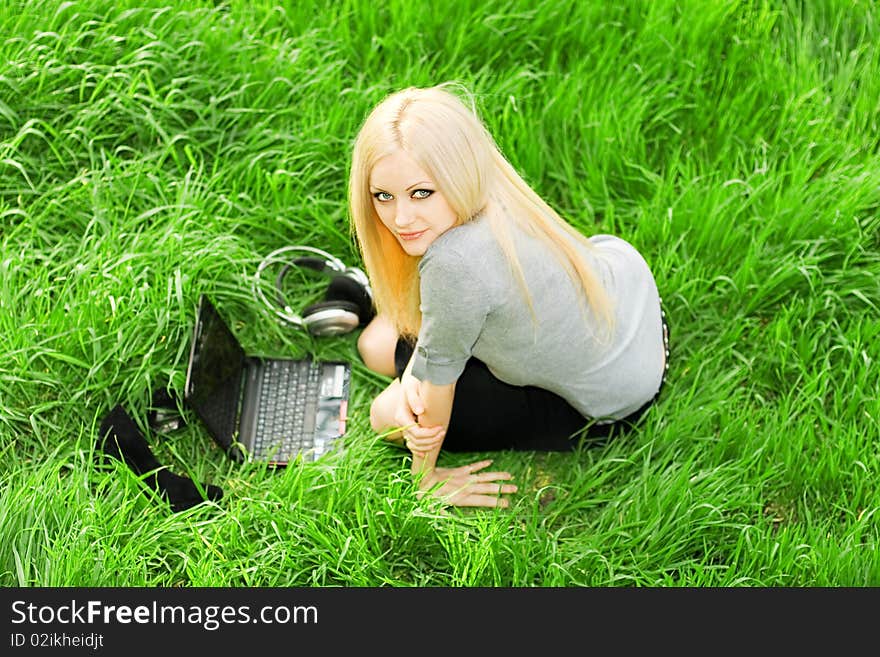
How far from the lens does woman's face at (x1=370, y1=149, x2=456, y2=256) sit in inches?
84.1

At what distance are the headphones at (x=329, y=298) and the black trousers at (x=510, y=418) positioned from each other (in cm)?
27

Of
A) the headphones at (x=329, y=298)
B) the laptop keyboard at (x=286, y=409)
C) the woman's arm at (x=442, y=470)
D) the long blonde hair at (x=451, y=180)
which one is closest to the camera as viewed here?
the long blonde hair at (x=451, y=180)

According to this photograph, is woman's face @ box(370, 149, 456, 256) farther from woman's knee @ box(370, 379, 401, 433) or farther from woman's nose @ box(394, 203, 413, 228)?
woman's knee @ box(370, 379, 401, 433)

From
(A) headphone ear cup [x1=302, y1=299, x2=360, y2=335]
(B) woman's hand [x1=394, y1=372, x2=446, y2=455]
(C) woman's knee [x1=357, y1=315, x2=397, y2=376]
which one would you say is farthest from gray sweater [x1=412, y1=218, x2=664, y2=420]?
(A) headphone ear cup [x1=302, y1=299, x2=360, y2=335]

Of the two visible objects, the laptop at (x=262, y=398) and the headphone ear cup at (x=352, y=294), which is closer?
the laptop at (x=262, y=398)

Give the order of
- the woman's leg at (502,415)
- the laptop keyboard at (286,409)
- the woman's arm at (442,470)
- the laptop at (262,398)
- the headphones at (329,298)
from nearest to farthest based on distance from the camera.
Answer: the woman's arm at (442,470) → the woman's leg at (502,415) → the laptop at (262,398) → the laptop keyboard at (286,409) → the headphones at (329,298)

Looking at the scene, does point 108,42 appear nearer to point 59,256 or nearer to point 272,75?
point 272,75

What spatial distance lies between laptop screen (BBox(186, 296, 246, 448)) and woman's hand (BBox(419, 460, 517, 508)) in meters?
0.64

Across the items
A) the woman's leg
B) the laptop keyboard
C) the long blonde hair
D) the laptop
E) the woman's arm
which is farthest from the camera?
the laptop keyboard

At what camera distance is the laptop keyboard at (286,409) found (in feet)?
9.90

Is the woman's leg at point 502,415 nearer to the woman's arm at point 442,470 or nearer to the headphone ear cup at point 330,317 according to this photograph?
the woman's arm at point 442,470

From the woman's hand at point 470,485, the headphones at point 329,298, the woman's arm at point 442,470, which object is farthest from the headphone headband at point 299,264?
the woman's hand at point 470,485

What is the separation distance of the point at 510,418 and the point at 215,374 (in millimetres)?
911

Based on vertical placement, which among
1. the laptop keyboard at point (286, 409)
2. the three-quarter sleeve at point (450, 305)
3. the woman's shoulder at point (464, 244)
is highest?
the woman's shoulder at point (464, 244)
